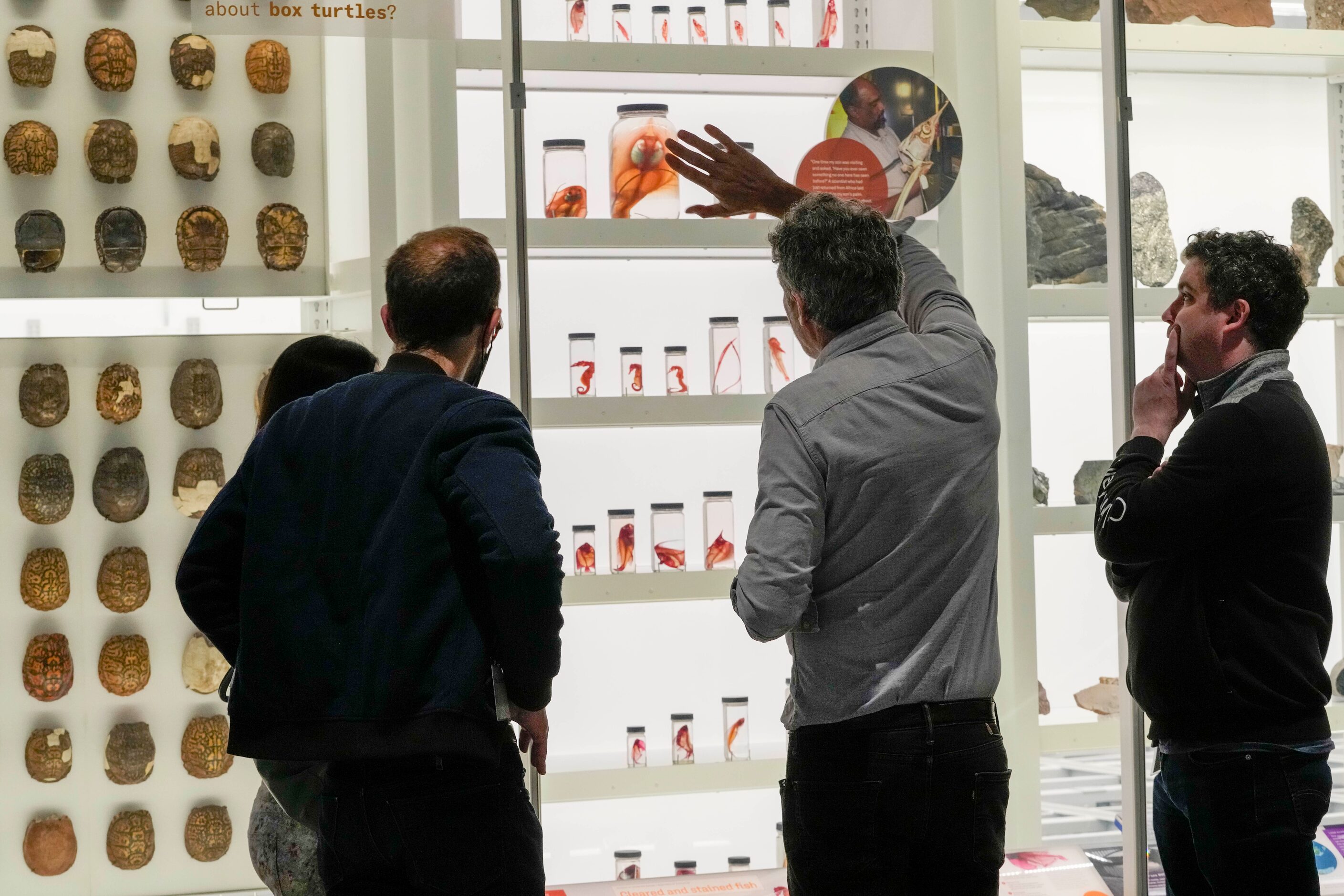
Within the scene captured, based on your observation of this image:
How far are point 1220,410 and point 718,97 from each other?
1.81 meters

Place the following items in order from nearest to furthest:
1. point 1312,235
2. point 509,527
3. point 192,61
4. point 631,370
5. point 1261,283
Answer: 1. point 509,527
2. point 1261,283
3. point 1312,235
4. point 631,370
5. point 192,61

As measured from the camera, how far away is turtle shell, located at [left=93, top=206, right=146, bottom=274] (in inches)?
138

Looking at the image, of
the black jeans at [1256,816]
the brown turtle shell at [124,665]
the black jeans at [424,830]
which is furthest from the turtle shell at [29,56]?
the black jeans at [1256,816]

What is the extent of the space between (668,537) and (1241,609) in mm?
1559

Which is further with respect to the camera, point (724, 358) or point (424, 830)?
point (724, 358)

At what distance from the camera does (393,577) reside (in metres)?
1.65

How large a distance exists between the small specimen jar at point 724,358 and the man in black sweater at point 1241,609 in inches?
53.3

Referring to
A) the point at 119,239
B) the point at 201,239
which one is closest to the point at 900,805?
the point at 201,239

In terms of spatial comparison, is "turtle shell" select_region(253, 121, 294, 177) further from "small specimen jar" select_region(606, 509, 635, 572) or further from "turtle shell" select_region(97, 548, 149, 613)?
"small specimen jar" select_region(606, 509, 635, 572)

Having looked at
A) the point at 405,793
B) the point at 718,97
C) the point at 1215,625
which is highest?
the point at 718,97

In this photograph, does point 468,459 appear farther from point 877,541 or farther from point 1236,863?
point 1236,863

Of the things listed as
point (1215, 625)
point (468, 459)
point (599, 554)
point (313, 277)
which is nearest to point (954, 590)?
point (1215, 625)

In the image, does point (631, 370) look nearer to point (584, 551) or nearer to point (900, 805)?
point (584, 551)

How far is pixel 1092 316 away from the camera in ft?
11.1
